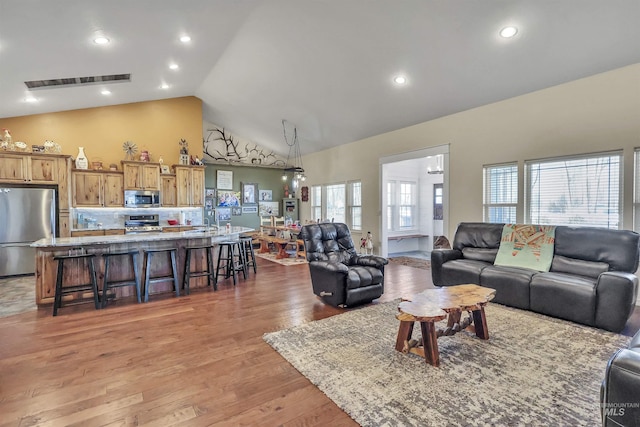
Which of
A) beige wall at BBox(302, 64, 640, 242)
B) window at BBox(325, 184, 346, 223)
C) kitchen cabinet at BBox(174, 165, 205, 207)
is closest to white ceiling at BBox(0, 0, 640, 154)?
beige wall at BBox(302, 64, 640, 242)

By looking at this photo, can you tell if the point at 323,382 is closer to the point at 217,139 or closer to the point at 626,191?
the point at 626,191

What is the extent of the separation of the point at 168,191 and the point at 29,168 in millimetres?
2411

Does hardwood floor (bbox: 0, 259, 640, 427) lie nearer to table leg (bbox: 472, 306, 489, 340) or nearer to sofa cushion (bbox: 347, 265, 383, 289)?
sofa cushion (bbox: 347, 265, 383, 289)

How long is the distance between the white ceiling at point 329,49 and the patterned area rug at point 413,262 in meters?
3.02

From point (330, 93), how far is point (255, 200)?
506 centimetres

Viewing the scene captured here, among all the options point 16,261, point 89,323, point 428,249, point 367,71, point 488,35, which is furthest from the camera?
point 428,249

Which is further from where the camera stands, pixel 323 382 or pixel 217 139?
pixel 217 139

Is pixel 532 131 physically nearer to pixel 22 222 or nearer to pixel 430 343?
pixel 430 343

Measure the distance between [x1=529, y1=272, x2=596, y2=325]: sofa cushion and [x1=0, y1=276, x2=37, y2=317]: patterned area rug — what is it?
20.5ft

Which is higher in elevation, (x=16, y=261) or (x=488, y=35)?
(x=488, y=35)

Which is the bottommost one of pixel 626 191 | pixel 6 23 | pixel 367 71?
pixel 626 191

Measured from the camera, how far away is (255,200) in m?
10.2

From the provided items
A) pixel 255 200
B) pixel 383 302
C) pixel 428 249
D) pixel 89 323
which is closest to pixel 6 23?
pixel 89 323

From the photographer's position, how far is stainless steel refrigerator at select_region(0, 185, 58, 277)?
220 inches
